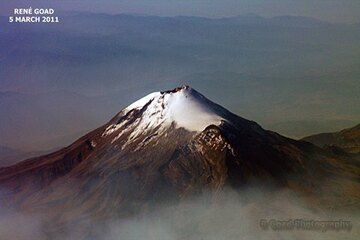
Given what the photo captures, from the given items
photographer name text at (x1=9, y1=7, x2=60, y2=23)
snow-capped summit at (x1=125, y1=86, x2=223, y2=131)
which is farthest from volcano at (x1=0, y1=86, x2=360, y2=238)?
photographer name text at (x1=9, y1=7, x2=60, y2=23)

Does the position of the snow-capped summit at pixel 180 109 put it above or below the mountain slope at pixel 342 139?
above

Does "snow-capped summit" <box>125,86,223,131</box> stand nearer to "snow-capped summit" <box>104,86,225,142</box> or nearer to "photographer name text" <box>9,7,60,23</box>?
"snow-capped summit" <box>104,86,225,142</box>

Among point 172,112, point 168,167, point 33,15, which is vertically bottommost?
point 168,167

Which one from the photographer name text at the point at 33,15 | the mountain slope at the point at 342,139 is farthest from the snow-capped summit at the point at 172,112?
the photographer name text at the point at 33,15

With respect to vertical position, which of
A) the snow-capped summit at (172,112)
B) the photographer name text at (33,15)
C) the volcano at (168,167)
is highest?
the photographer name text at (33,15)

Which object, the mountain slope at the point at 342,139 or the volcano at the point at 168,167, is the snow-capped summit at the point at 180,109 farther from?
the mountain slope at the point at 342,139

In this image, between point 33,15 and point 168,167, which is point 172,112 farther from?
point 33,15

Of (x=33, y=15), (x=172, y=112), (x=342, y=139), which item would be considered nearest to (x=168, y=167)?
(x=172, y=112)
